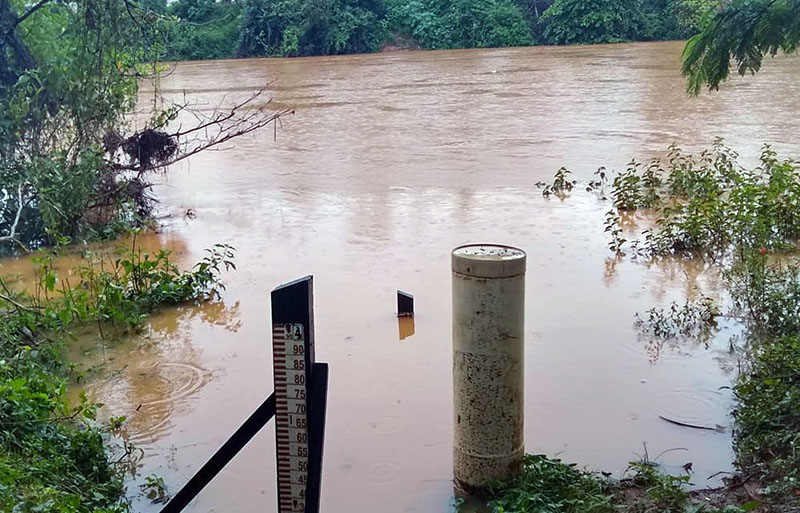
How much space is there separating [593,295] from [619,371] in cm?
152

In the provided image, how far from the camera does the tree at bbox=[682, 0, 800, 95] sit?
462cm

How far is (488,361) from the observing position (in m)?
3.83

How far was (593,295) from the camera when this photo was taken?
7027 mm

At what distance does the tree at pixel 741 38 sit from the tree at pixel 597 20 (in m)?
33.0

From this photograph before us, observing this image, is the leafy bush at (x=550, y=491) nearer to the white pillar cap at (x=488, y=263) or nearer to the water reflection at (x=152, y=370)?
the white pillar cap at (x=488, y=263)

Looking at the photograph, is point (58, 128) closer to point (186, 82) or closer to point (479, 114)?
point (479, 114)

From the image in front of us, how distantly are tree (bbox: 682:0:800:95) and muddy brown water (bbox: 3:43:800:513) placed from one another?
1860 mm

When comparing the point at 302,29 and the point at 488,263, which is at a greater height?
the point at 302,29

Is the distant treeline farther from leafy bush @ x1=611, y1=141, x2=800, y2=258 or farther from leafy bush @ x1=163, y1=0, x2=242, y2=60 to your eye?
leafy bush @ x1=611, y1=141, x2=800, y2=258

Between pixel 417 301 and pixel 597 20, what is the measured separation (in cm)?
3231

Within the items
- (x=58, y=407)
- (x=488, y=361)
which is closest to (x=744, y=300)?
(x=488, y=361)

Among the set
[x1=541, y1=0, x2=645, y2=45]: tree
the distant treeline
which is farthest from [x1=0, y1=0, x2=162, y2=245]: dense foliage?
[x1=541, y1=0, x2=645, y2=45]: tree

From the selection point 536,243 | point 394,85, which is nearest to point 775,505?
point 536,243

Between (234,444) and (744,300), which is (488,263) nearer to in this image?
(234,444)
